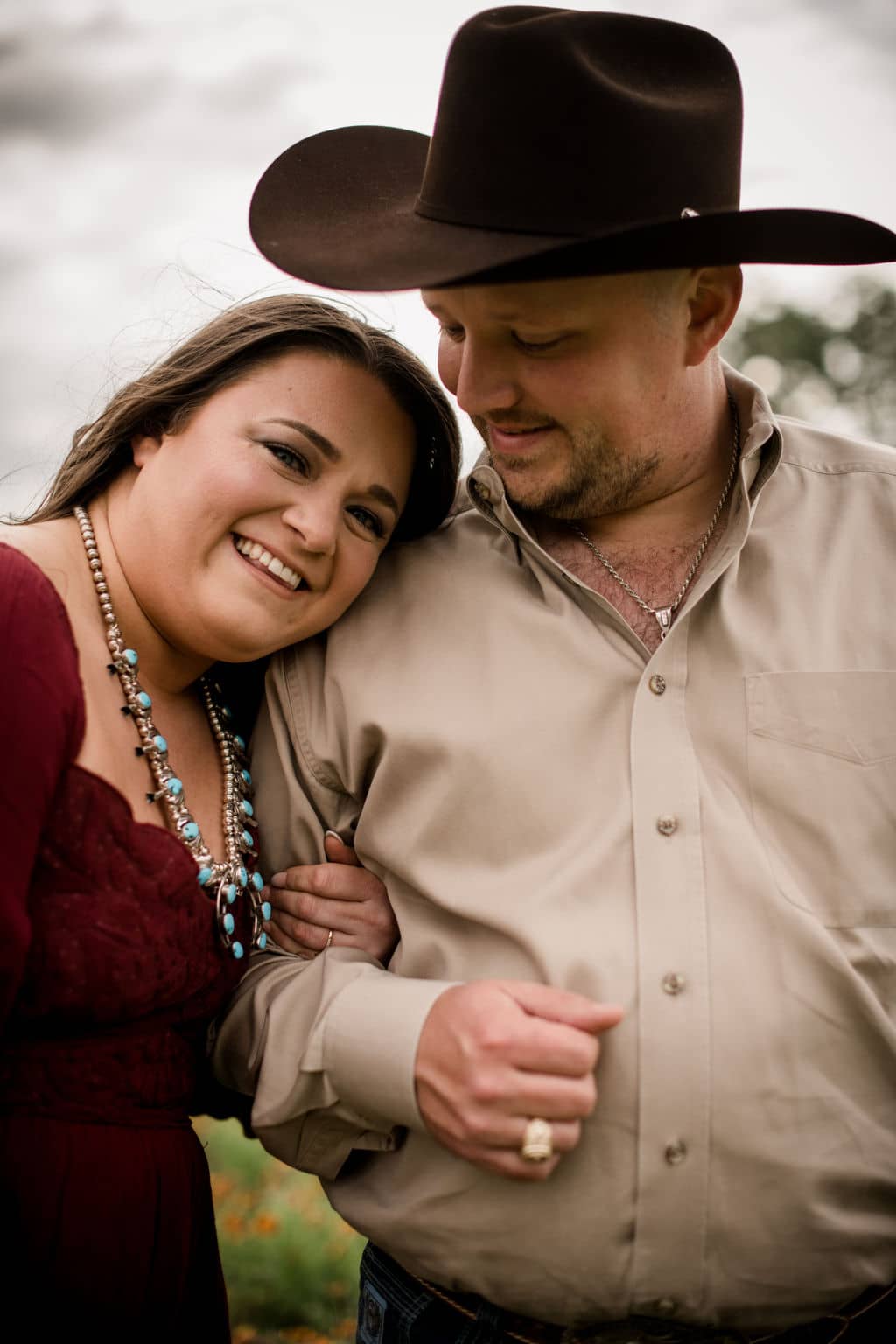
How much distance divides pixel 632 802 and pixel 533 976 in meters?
0.33

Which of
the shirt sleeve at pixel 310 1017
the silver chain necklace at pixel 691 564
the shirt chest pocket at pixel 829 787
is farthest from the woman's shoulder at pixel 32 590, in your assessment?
the shirt chest pocket at pixel 829 787

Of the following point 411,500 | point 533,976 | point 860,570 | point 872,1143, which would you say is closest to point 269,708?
point 411,500

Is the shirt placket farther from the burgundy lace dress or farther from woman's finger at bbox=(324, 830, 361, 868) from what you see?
the burgundy lace dress

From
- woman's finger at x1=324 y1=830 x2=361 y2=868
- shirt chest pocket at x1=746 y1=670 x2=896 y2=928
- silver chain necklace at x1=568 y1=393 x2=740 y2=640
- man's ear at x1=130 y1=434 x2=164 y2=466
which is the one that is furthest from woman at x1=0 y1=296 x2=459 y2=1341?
shirt chest pocket at x1=746 y1=670 x2=896 y2=928

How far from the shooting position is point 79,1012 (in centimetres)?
198

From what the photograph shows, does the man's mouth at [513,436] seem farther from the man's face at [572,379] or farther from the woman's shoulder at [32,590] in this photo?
the woman's shoulder at [32,590]

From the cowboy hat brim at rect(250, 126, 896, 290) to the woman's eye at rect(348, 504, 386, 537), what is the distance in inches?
17.1

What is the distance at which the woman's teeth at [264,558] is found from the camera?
2232 mm

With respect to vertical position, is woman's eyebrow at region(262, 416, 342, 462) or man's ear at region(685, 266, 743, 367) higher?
man's ear at region(685, 266, 743, 367)

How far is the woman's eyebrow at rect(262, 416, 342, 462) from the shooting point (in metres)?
2.23

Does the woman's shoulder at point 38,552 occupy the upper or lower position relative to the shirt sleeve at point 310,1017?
upper

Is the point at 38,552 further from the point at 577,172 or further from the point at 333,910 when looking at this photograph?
the point at 577,172

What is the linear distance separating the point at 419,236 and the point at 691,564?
30.9 inches

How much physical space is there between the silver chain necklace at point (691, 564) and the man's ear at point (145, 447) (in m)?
0.81
